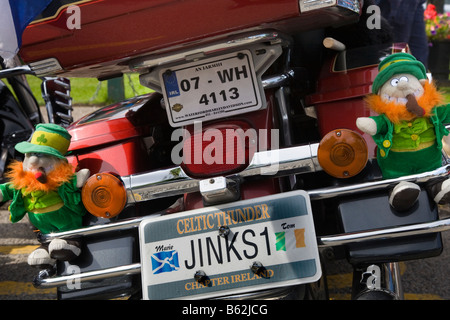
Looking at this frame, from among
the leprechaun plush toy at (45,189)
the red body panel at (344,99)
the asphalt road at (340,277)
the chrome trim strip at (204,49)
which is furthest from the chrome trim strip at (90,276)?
the asphalt road at (340,277)

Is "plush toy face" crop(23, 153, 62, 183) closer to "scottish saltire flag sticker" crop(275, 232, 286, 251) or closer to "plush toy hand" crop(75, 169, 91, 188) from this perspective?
"plush toy hand" crop(75, 169, 91, 188)

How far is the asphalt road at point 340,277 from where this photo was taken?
3.24 meters

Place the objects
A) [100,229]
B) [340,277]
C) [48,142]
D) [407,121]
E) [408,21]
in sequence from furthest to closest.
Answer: [408,21] → [340,277] → [48,142] → [100,229] → [407,121]

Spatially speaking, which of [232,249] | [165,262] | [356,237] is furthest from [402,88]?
[165,262]

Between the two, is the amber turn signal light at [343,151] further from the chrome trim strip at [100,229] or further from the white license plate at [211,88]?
the chrome trim strip at [100,229]

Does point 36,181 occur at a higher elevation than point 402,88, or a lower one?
lower

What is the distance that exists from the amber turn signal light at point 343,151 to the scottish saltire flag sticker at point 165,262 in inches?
29.7

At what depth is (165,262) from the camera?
2.34 m

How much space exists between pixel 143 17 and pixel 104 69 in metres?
0.48

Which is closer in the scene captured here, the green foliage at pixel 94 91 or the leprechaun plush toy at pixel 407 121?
→ the leprechaun plush toy at pixel 407 121

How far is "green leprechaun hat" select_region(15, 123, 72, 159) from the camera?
2623 mm

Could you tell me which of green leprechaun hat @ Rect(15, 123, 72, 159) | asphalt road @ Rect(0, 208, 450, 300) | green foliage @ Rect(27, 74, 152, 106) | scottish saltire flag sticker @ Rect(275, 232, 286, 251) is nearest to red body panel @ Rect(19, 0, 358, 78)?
green leprechaun hat @ Rect(15, 123, 72, 159)

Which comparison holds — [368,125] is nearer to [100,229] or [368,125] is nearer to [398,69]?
[398,69]

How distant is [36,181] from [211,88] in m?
0.95
